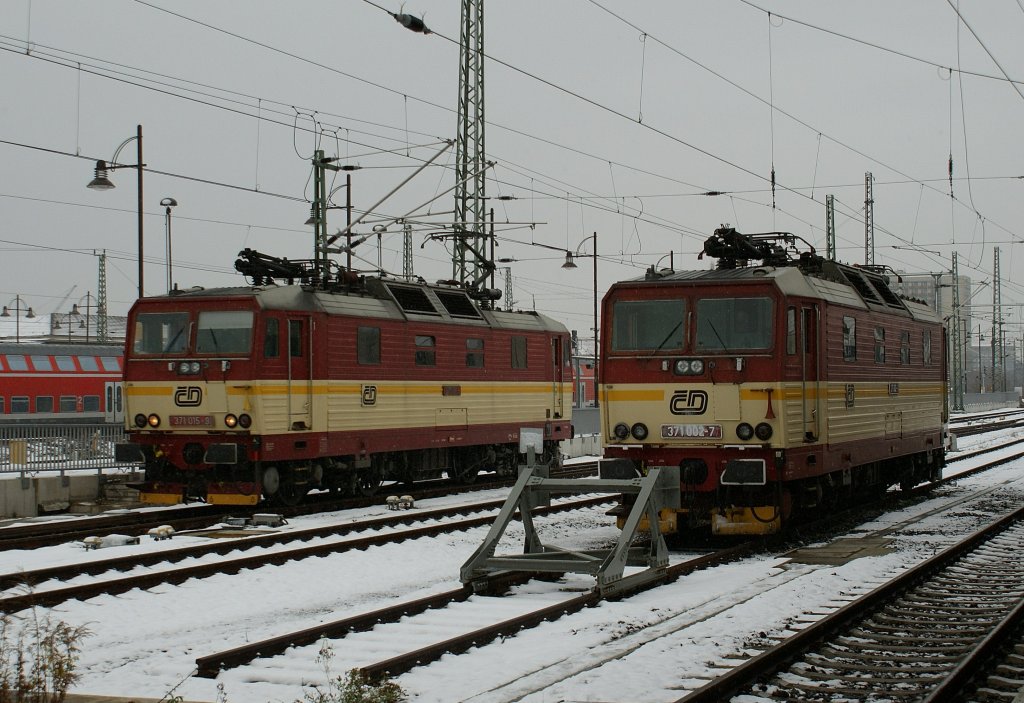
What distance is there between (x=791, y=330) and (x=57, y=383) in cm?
3471

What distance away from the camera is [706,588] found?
11.4 meters

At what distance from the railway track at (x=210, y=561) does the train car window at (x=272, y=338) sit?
123 inches

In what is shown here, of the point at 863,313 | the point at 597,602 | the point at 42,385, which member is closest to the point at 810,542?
the point at 863,313

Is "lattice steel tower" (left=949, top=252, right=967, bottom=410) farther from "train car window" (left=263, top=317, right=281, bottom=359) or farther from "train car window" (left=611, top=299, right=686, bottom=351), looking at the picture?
"train car window" (left=611, top=299, right=686, bottom=351)

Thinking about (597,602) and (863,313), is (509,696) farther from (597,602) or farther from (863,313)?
(863,313)

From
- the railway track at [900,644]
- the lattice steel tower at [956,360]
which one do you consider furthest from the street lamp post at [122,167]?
the lattice steel tower at [956,360]

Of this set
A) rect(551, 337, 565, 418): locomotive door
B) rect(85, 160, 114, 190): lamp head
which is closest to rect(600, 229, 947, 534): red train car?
rect(551, 337, 565, 418): locomotive door

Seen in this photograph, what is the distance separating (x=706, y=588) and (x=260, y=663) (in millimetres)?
4660

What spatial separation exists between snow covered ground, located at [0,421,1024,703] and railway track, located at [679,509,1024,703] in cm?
33

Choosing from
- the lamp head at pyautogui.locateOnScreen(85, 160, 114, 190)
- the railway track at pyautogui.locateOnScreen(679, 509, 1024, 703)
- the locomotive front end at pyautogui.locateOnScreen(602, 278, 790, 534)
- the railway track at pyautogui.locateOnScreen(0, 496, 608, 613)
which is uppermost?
the lamp head at pyautogui.locateOnScreen(85, 160, 114, 190)

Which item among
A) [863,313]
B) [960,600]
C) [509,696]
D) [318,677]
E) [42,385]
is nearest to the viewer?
[509,696]

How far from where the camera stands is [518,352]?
2431cm

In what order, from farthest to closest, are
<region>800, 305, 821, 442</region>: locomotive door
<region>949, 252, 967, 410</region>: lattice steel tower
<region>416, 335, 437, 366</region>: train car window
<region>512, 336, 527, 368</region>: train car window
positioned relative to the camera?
<region>949, 252, 967, 410</region>: lattice steel tower, <region>512, 336, 527, 368</region>: train car window, <region>416, 335, 437, 366</region>: train car window, <region>800, 305, 821, 442</region>: locomotive door

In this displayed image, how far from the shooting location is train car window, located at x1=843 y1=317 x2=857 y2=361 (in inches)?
625
